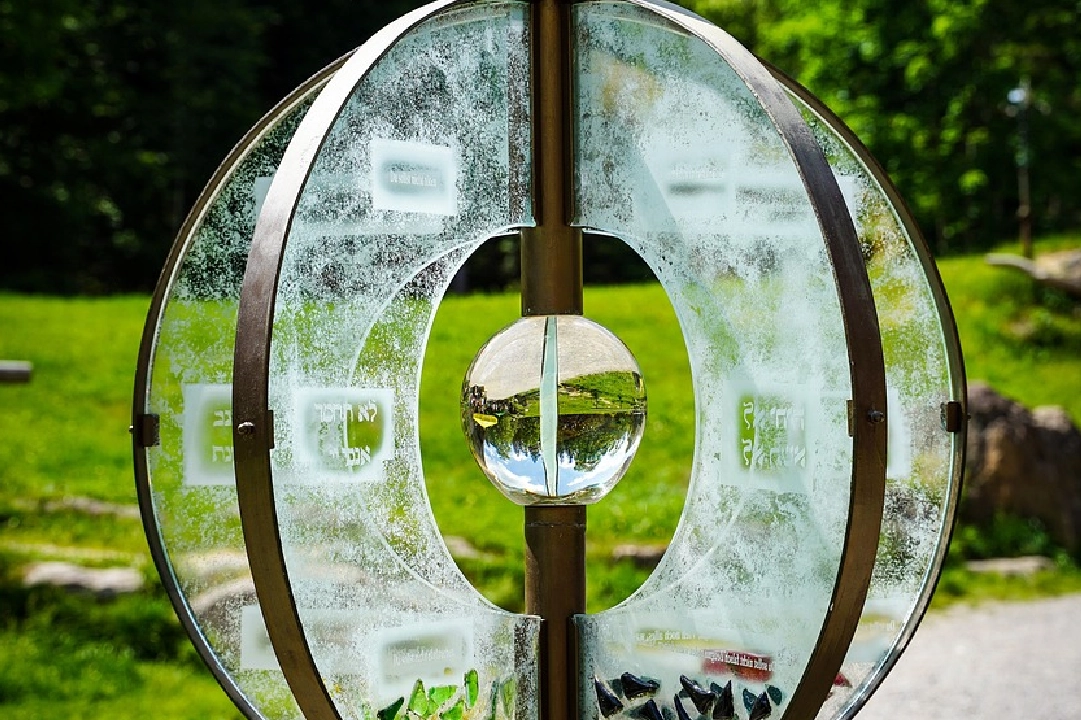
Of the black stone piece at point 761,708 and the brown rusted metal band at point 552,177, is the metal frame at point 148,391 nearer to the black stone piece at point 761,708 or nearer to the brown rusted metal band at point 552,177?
the brown rusted metal band at point 552,177

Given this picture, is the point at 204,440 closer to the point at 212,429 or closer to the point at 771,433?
the point at 212,429

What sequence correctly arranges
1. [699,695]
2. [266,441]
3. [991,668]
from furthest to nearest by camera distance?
[991,668]
[699,695]
[266,441]

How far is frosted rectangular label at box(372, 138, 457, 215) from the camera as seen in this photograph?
220 centimetres

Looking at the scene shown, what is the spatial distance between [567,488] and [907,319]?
687mm

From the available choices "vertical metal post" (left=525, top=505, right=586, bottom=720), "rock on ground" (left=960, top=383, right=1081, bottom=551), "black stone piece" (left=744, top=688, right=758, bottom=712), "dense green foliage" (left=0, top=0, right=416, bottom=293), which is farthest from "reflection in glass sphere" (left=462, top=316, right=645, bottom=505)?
"dense green foliage" (left=0, top=0, right=416, bottom=293)

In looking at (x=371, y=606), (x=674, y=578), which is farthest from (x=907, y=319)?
(x=371, y=606)

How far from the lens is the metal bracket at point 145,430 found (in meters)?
2.39

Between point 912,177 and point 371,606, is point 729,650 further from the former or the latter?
point 912,177

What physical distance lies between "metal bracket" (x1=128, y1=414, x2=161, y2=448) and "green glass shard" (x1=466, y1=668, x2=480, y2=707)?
2.09 ft

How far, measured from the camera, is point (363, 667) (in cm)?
217

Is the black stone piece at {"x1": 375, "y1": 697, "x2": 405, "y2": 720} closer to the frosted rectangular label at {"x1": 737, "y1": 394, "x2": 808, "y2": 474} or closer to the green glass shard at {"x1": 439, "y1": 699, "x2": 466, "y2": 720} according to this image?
the green glass shard at {"x1": 439, "y1": 699, "x2": 466, "y2": 720}

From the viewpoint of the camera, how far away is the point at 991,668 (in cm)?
579

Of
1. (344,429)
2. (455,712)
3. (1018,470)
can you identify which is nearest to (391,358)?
(344,429)

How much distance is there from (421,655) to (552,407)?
44cm
